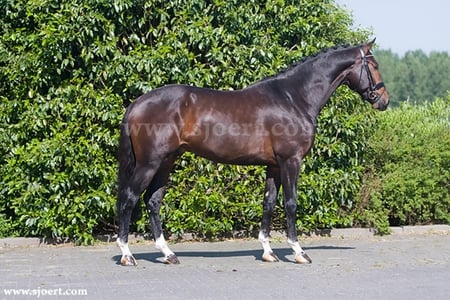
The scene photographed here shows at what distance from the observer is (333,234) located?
11.7 meters

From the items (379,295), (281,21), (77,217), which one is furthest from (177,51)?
(379,295)

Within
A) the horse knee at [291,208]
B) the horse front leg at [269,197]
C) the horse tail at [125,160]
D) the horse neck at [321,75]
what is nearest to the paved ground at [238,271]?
the horse front leg at [269,197]

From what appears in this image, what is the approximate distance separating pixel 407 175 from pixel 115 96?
478 cm

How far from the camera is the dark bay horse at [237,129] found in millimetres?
8891

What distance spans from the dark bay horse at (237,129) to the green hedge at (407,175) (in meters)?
2.87

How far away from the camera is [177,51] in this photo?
10.7 meters

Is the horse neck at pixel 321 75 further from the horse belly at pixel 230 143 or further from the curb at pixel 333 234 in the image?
the curb at pixel 333 234

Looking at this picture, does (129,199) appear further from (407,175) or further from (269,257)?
(407,175)

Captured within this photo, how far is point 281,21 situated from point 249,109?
9.06ft

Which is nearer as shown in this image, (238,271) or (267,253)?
(238,271)

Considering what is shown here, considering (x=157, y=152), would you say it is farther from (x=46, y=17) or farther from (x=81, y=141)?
(x=46, y=17)

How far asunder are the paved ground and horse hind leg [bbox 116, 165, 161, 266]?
180mm

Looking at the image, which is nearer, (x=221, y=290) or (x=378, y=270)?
(x=221, y=290)

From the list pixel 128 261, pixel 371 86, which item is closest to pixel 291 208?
pixel 371 86
